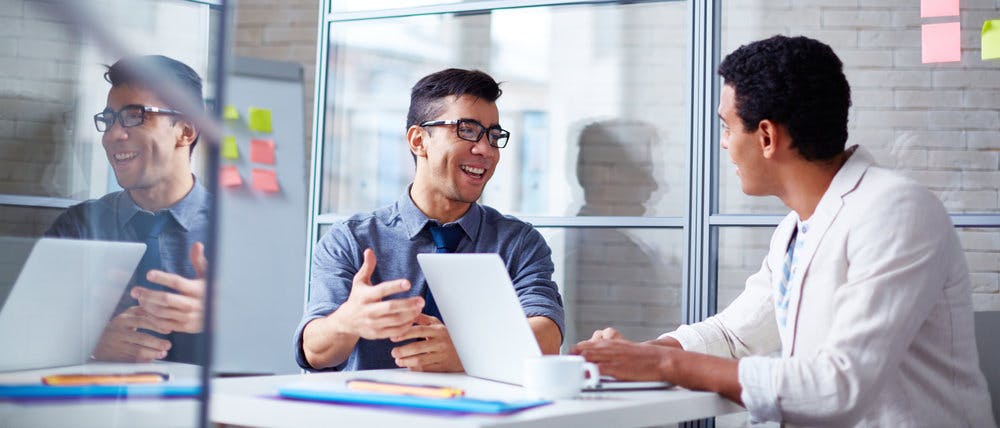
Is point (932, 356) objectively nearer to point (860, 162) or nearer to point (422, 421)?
point (860, 162)

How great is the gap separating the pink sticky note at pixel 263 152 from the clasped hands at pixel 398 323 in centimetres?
289

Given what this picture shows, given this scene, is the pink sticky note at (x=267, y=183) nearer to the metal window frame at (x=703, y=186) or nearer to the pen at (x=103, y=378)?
the metal window frame at (x=703, y=186)

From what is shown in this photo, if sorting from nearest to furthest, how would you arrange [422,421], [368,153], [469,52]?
1. [422,421]
2. [469,52]
3. [368,153]

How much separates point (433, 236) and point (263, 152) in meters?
2.57

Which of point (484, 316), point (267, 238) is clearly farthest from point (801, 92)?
point (267, 238)

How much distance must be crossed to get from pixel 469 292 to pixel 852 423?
0.62 meters

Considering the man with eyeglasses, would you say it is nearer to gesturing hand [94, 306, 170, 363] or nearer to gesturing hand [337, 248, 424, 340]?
gesturing hand [337, 248, 424, 340]

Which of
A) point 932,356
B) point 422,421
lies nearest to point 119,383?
point 422,421

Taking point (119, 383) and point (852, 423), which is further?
point (852, 423)

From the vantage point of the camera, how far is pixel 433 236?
211 cm

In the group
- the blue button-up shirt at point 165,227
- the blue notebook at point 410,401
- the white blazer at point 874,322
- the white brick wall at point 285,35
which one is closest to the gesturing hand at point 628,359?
the white blazer at point 874,322

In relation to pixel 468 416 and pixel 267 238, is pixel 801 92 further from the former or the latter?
pixel 267 238

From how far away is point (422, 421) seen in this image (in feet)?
3.59

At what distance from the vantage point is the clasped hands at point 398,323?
1548 millimetres
